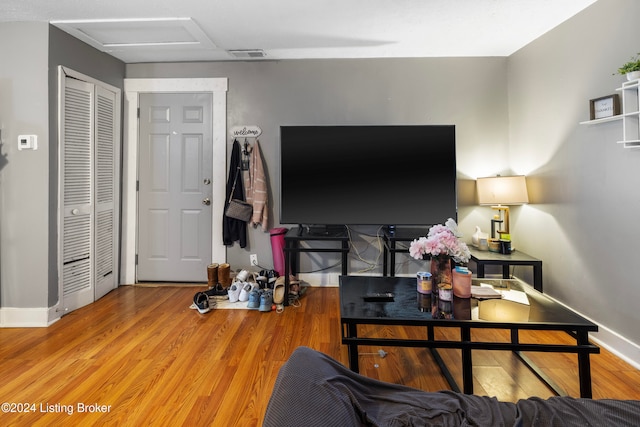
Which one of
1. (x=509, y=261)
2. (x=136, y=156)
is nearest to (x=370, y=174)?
(x=509, y=261)

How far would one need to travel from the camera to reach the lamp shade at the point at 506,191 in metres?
2.85

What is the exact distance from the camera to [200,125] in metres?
3.42

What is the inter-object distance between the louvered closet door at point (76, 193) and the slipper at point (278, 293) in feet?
5.71

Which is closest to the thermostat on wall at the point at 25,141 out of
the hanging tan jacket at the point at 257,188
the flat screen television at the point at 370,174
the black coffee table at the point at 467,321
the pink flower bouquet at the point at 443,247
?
the hanging tan jacket at the point at 257,188

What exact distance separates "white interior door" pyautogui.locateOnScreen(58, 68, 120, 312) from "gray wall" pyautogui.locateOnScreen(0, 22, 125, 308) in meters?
0.11

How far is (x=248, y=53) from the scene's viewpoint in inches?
125

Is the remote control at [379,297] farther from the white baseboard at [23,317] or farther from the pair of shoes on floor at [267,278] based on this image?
the white baseboard at [23,317]

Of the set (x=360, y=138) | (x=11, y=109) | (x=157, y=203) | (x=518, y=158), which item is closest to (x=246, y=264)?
(x=157, y=203)

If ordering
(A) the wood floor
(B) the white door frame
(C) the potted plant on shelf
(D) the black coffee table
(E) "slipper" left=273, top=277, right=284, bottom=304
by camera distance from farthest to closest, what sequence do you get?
1. (B) the white door frame
2. (E) "slipper" left=273, top=277, right=284, bottom=304
3. (C) the potted plant on shelf
4. (A) the wood floor
5. (D) the black coffee table

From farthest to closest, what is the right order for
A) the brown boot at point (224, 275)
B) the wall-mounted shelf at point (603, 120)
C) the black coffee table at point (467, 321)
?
the brown boot at point (224, 275) → the wall-mounted shelf at point (603, 120) → the black coffee table at point (467, 321)

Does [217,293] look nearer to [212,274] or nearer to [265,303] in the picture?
[212,274]

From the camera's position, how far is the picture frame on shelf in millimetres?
2070

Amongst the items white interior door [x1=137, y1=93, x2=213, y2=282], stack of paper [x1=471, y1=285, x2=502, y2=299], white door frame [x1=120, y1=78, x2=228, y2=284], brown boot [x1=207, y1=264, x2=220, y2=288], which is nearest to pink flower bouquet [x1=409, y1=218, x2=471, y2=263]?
stack of paper [x1=471, y1=285, x2=502, y2=299]

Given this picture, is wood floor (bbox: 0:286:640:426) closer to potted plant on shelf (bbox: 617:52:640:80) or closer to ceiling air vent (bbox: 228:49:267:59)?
potted plant on shelf (bbox: 617:52:640:80)
